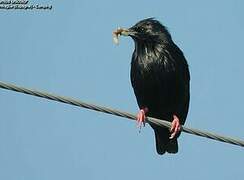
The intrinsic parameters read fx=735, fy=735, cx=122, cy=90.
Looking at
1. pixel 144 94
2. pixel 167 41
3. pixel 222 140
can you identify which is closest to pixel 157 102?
pixel 144 94

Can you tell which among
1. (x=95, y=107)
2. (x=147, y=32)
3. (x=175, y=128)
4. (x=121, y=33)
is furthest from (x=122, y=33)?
(x=95, y=107)

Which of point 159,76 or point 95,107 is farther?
point 159,76

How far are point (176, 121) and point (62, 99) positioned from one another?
2.71 m

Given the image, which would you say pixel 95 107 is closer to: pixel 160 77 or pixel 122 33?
pixel 160 77

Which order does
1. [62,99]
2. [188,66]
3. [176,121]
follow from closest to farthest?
[62,99] → [176,121] → [188,66]

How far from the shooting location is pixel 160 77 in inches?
310

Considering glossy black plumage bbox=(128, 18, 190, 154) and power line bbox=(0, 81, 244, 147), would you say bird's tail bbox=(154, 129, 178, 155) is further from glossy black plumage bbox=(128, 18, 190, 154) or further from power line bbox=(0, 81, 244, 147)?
power line bbox=(0, 81, 244, 147)

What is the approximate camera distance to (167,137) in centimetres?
834

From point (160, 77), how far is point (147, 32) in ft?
2.22

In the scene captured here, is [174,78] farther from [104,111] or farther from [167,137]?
[104,111]

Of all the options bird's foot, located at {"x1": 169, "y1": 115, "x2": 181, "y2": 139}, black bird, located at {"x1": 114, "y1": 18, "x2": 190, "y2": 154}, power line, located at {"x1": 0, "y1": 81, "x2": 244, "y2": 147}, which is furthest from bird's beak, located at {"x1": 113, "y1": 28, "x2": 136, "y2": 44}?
power line, located at {"x1": 0, "y1": 81, "x2": 244, "y2": 147}

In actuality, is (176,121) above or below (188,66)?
below

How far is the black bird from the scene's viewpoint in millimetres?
7926

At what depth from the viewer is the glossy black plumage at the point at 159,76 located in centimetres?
793
